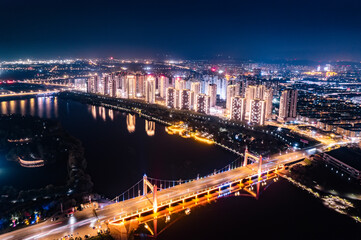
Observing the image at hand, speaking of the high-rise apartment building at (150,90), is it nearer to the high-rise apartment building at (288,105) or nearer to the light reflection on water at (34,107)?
the light reflection on water at (34,107)

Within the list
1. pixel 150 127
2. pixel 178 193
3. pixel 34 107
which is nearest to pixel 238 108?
pixel 150 127

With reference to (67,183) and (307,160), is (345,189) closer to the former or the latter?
(307,160)

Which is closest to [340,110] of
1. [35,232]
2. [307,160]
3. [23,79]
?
[307,160]

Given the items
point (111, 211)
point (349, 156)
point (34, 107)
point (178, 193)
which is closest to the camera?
point (111, 211)

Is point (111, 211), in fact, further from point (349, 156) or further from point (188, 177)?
point (349, 156)

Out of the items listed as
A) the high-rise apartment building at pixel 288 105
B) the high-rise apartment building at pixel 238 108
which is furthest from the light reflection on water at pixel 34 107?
the high-rise apartment building at pixel 288 105

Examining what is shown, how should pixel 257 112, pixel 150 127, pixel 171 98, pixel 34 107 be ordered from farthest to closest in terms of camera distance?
pixel 171 98, pixel 34 107, pixel 150 127, pixel 257 112
